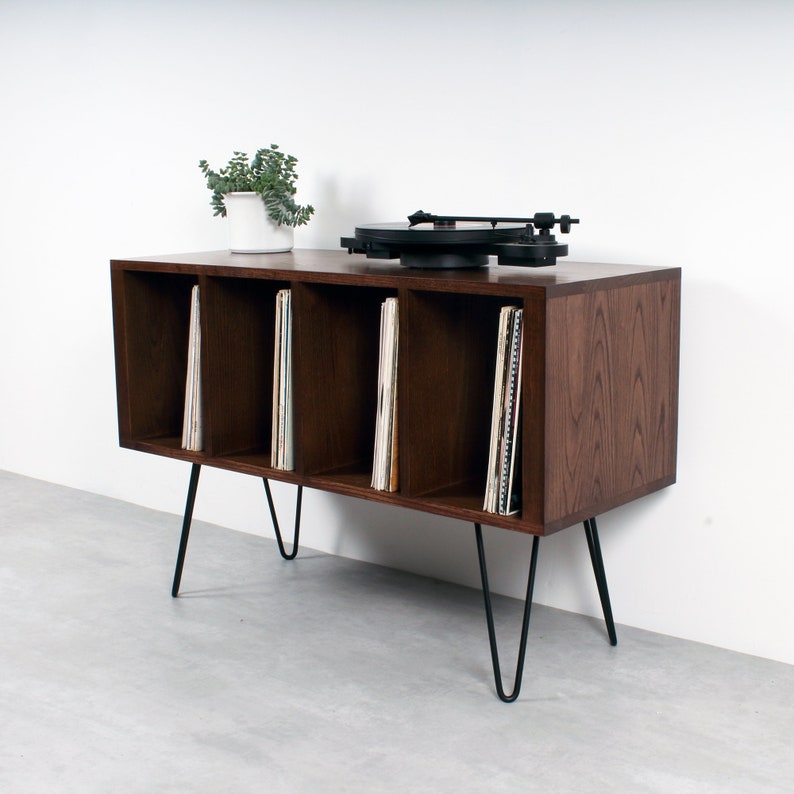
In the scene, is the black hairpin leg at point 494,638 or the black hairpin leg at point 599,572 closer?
the black hairpin leg at point 494,638

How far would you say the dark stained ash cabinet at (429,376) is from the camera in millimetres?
1994

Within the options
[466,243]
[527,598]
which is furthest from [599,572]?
[466,243]

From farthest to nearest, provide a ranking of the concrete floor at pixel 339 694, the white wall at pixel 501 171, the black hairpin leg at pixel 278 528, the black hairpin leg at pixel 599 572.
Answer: the black hairpin leg at pixel 278 528, the black hairpin leg at pixel 599 572, the white wall at pixel 501 171, the concrete floor at pixel 339 694

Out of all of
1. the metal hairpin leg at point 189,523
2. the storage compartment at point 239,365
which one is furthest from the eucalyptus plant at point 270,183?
the metal hairpin leg at point 189,523

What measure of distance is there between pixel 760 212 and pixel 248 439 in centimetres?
123

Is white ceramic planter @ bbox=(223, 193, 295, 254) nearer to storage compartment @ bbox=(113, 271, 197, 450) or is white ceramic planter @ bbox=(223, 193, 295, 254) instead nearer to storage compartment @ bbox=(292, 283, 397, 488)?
storage compartment @ bbox=(113, 271, 197, 450)

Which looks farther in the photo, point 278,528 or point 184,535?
point 278,528

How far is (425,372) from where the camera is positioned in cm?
217

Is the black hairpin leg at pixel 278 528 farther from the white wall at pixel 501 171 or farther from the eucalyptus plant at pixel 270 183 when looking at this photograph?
the eucalyptus plant at pixel 270 183

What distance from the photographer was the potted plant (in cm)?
268

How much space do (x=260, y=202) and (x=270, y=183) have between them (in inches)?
2.0

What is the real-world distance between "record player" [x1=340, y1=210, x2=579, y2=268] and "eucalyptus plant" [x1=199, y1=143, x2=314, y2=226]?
1.58 feet

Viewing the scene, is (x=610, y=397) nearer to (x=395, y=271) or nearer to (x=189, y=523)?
(x=395, y=271)

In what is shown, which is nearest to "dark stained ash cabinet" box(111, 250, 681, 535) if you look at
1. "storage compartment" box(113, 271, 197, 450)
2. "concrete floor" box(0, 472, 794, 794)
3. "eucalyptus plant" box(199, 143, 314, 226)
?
"storage compartment" box(113, 271, 197, 450)
